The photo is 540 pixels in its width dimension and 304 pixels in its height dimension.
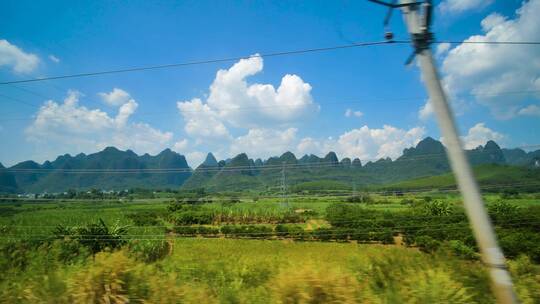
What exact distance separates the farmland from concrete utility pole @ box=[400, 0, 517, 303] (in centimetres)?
66

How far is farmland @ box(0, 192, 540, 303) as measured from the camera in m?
→ 5.07

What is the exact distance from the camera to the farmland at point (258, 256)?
5.07 metres

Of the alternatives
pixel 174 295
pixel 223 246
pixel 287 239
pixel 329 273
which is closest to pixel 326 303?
pixel 329 273

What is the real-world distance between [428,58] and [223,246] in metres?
38.7

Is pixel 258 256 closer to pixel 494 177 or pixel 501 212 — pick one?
pixel 501 212

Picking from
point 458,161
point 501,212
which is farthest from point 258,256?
point 458,161

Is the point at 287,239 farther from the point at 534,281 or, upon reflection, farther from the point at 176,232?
the point at 534,281

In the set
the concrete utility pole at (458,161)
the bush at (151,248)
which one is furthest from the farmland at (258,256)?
the concrete utility pole at (458,161)

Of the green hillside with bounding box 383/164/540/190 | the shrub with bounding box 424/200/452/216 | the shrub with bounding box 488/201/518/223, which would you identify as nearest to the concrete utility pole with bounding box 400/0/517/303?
the shrub with bounding box 488/201/518/223

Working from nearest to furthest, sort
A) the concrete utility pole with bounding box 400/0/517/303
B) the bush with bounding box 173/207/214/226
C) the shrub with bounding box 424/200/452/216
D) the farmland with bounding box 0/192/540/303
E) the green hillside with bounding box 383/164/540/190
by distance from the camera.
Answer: the concrete utility pole with bounding box 400/0/517/303
the farmland with bounding box 0/192/540/303
the shrub with bounding box 424/200/452/216
the bush with bounding box 173/207/214/226
the green hillside with bounding box 383/164/540/190

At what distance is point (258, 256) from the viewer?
3369 cm

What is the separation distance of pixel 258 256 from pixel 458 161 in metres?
31.4

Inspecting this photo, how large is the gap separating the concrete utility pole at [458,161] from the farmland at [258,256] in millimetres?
658

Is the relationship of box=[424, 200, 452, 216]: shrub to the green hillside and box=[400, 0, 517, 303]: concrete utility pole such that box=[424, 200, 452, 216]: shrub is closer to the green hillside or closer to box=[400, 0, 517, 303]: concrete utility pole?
the green hillside
